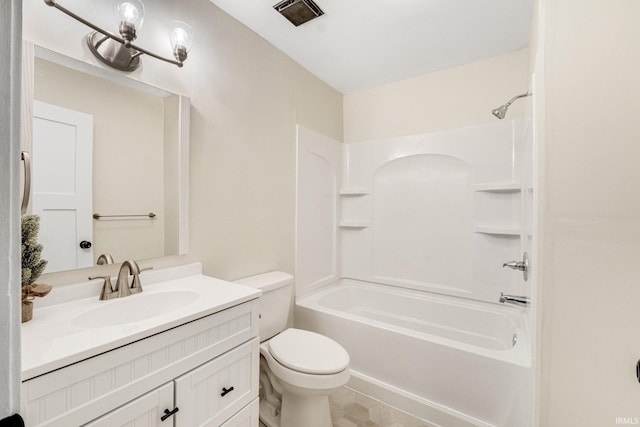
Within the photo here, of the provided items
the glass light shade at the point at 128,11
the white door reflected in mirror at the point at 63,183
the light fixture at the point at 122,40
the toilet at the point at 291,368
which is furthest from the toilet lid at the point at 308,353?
the glass light shade at the point at 128,11

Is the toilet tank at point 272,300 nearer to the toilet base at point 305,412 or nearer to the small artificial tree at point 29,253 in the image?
the toilet base at point 305,412

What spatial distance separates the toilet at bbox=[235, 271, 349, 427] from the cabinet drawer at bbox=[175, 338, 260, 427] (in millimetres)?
229

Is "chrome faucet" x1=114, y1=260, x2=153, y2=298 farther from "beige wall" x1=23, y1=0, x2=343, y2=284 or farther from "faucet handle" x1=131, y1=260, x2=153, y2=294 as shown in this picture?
"beige wall" x1=23, y1=0, x2=343, y2=284

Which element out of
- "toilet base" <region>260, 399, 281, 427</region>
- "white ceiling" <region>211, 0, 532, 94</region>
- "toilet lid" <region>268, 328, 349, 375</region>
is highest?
"white ceiling" <region>211, 0, 532, 94</region>

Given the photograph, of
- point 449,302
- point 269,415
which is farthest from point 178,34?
point 449,302

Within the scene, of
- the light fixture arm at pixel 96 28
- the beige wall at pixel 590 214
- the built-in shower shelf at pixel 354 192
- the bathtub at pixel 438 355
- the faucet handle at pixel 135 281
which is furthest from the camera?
the built-in shower shelf at pixel 354 192

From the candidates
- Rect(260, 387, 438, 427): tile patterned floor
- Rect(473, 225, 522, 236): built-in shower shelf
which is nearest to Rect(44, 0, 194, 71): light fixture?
Rect(260, 387, 438, 427): tile patterned floor

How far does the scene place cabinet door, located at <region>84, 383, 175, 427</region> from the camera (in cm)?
83

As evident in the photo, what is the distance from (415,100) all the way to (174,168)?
6.88 ft

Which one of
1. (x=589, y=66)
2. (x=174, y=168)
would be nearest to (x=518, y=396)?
(x=589, y=66)

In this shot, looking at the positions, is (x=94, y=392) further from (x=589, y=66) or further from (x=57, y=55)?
(x=589, y=66)

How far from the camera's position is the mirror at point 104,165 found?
42.1 inches

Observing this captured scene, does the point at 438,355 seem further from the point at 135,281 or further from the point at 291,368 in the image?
the point at 135,281

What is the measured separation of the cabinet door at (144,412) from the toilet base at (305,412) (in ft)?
2.45
